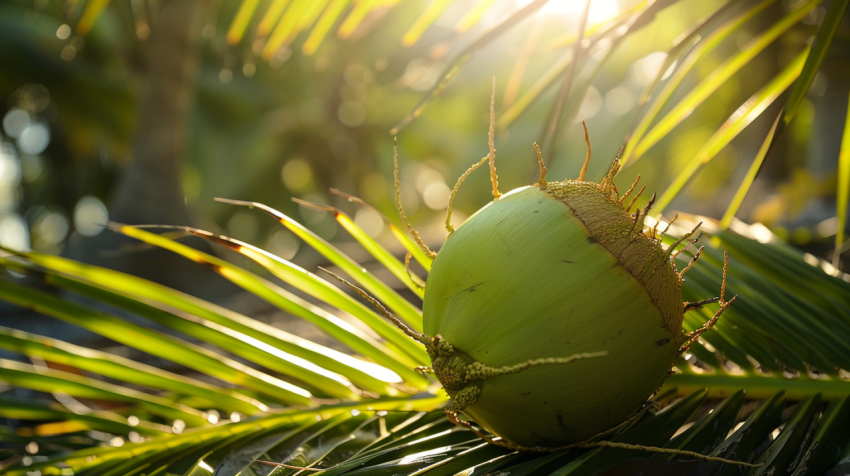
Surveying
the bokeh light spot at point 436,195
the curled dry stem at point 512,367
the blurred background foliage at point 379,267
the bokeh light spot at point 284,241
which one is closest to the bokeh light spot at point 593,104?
the blurred background foliage at point 379,267

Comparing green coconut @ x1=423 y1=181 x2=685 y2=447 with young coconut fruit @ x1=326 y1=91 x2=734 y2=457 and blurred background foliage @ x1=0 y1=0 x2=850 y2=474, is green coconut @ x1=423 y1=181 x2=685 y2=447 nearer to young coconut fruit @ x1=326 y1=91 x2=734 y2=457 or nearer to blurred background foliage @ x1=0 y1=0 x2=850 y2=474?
young coconut fruit @ x1=326 y1=91 x2=734 y2=457

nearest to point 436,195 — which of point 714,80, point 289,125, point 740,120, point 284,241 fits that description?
point 284,241

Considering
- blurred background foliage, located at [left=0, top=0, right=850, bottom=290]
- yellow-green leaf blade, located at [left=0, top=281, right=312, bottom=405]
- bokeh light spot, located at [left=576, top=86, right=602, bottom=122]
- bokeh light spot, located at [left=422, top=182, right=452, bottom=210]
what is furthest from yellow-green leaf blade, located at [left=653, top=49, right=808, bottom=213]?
bokeh light spot, located at [left=422, top=182, right=452, bottom=210]

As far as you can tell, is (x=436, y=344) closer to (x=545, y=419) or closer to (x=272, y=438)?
(x=545, y=419)

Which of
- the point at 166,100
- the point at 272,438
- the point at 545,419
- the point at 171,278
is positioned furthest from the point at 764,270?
the point at 166,100

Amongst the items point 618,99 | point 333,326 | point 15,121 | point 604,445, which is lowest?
point 604,445

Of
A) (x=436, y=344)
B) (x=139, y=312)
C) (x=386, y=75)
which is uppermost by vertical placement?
(x=386, y=75)

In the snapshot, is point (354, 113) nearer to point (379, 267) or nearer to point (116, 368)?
point (379, 267)
